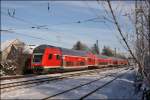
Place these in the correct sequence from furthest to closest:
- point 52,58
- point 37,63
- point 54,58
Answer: point 54,58 → point 52,58 → point 37,63

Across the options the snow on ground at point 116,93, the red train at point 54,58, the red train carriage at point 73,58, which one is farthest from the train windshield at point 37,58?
→ the snow on ground at point 116,93

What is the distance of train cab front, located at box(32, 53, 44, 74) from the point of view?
3950 cm

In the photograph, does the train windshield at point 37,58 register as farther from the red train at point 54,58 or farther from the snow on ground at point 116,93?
the snow on ground at point 116,93

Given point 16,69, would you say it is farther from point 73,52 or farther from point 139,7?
point 139,7

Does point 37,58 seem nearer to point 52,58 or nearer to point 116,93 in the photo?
point 52,58

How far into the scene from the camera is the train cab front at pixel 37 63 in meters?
39.5

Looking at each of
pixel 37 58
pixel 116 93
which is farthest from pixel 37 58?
pixel 116 93

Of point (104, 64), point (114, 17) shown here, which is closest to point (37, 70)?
point (114, 17)

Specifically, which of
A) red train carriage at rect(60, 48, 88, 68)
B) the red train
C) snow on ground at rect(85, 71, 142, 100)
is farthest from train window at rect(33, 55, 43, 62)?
snow on ground at rect(85, 71, 142, 100)

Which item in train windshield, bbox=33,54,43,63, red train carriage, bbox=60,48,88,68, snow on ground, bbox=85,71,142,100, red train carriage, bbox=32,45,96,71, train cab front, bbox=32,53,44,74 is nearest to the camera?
snow on ground, bbox=85,71,142,100

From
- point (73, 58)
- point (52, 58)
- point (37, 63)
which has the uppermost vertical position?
point (73, 58)

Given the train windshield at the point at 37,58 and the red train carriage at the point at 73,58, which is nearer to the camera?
the train windshield at the point at 37,58

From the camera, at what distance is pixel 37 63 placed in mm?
39875

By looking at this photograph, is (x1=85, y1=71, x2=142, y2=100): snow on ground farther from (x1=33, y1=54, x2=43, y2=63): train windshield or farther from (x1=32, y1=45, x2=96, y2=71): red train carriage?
(x1=33, y1=54, x2=43, y2=63): train windshield
